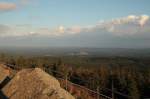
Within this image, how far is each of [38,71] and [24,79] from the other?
67 cm

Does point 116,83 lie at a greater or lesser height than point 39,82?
lesser

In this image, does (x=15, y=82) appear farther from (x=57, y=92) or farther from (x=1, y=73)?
(x=1, y=73)

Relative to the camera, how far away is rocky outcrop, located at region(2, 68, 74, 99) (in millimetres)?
8070

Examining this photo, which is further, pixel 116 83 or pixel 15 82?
pixel 116 83

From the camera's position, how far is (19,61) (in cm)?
5528

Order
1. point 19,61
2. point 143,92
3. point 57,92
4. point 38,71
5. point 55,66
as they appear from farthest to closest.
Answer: point 55,66 < point 19,61 < point 143,92 < point 38,71 < point 57,92

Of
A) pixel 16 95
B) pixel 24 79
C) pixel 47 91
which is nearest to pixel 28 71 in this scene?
pixel 24 79

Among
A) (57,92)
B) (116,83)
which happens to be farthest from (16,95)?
(116,83)

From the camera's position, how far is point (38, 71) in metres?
9.92

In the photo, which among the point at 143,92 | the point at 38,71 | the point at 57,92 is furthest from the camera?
the point at 143,92

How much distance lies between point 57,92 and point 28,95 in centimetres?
131

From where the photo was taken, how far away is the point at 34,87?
29.3 ft

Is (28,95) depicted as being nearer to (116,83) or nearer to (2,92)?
(2,92)

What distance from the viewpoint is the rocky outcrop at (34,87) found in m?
8.07
